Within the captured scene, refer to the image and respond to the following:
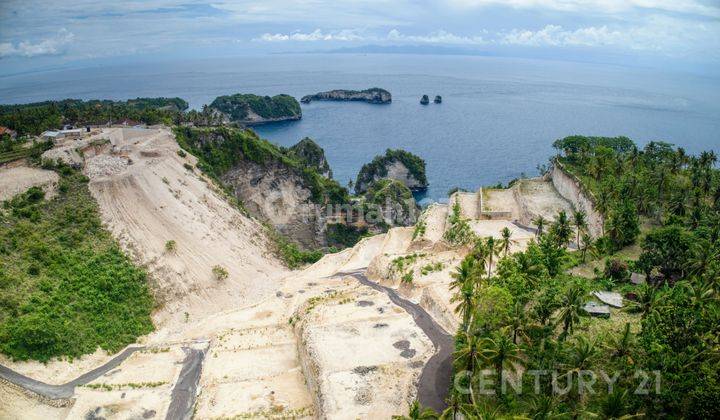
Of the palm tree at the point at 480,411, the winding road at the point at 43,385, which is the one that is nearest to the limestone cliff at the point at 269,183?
the winding road at the point at 43,385

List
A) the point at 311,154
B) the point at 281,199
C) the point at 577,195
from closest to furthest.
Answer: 1. the point at 577,195
2. the point at 281,199
3. the point at 311,154

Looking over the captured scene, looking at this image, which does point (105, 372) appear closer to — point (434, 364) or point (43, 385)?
point (43, 385)

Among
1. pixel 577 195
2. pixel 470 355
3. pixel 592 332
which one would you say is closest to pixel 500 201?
pixel 577 195

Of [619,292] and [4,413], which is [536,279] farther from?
[4,413]

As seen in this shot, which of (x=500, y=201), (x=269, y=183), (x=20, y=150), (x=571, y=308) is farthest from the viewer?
(x=269, y=183)

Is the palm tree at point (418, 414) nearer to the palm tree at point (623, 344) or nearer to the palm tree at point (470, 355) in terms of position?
the palm tree at point (470, 355)

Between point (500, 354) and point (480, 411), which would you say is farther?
point (500, 354)
